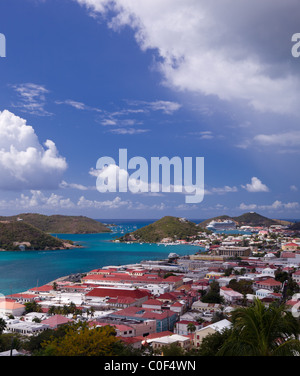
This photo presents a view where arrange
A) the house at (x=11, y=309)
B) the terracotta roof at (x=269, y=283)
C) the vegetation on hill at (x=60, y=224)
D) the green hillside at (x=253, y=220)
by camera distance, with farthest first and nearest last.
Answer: the green hillside at (x=253, y=220) < the vegetation on hill at (x=60, y=224) < the terracotta roof at (x=269, y=283) < the house at (x=11, y=309)

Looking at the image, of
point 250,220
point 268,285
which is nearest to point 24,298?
point 268,285

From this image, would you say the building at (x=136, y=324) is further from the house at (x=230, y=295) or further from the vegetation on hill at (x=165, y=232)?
the vegetation on hill at (x=165, y=232)

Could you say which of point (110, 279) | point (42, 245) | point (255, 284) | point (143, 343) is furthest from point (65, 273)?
point (42, 245)

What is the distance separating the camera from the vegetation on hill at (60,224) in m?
61.6

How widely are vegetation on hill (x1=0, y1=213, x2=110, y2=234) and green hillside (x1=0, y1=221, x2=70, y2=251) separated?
75.1 feet

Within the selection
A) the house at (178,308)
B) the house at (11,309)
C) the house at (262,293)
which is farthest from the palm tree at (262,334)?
the house at (262,293)

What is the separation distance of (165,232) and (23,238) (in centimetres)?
1603

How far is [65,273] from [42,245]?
A: 17.4 m

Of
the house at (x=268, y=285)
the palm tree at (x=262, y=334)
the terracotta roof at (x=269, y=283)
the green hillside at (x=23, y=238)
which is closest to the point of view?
the palm tree at (x=262, y=334)

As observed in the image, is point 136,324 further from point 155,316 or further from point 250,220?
point 250,220

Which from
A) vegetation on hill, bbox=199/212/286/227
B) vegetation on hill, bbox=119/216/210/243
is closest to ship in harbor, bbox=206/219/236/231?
vegetation on hill, bbox=199/212/286/227

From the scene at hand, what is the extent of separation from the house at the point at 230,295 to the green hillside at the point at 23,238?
26549mm

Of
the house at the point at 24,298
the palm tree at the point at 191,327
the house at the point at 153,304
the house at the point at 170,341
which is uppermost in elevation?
the house at the point at 170,341
